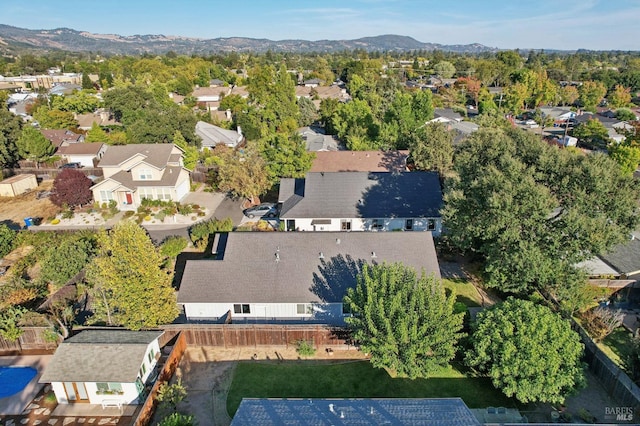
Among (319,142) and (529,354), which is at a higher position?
(319,142)

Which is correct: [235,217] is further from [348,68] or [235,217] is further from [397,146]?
[348,68]


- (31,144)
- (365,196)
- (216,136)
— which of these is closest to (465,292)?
(365,196)

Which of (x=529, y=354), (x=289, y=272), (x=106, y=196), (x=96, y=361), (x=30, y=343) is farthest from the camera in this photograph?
(x=106, y=196)

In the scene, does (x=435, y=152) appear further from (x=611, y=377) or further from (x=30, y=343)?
(x=30, y=343)

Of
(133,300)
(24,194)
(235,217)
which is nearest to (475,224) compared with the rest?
(133,300)

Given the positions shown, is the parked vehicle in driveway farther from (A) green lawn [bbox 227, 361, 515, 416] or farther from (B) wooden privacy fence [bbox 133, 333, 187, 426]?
(A) green lawn [bbox 227, 361, 515, 416]

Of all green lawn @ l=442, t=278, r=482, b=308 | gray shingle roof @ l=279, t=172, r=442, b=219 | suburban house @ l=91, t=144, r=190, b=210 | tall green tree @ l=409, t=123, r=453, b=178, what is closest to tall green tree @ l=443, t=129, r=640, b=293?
green lawn @ l=442, t=278, r=482, b=308
